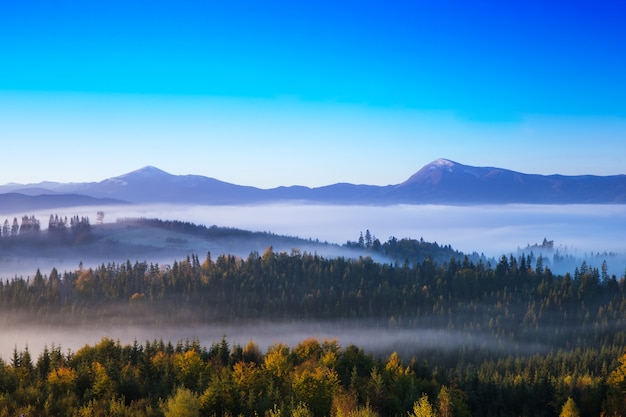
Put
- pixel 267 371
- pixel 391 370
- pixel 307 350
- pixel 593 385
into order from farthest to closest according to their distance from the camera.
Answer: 1. pixel 307 350
2. pixel 593 385
3. pixel 391 370
4. pixel 267 371

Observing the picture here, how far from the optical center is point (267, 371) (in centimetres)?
10244

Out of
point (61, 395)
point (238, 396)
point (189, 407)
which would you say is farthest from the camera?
point (61, 395)

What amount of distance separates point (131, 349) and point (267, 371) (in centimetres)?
4020

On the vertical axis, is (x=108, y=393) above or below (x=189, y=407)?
below

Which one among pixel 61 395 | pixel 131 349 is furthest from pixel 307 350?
pixel 61 395

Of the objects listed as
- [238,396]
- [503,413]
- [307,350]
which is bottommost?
[503,413]

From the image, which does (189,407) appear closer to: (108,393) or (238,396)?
(238,396)

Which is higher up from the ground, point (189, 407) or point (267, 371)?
point (189, 407)

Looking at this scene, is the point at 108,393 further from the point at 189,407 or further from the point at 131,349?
the point at 131,349

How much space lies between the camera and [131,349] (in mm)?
122875

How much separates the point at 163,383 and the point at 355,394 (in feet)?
121

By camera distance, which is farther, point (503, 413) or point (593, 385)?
point (593, 385)

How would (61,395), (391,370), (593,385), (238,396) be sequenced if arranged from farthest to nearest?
(593,385), (391,370), (61,395), (238,396)

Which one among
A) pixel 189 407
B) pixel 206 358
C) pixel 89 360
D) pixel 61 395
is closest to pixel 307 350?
pixel 206 358
